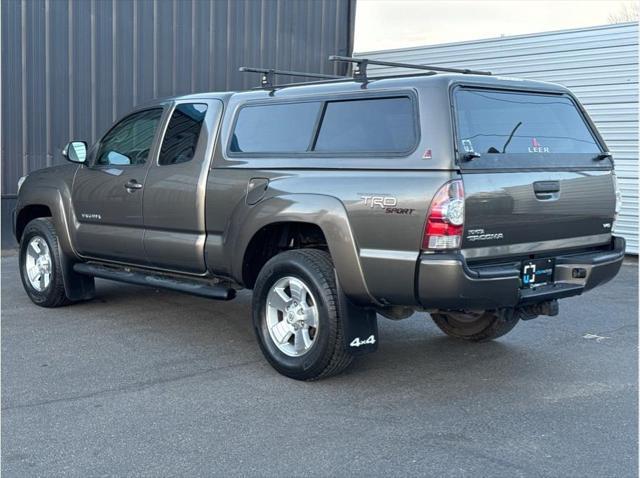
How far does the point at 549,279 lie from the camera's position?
202 inches

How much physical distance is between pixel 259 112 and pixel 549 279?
2.45 metres

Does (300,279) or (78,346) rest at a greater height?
(300,279)

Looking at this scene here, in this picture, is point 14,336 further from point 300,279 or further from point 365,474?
point 365,474

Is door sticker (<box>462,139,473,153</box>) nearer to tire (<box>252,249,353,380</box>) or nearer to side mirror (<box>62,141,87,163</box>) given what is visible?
tire (<box>252,249,353,380</box>)

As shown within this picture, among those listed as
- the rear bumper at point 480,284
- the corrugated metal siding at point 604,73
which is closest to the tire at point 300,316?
the rear bumper at point 480,284

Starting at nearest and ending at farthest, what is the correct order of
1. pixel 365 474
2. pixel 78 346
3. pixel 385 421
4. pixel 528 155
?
pixel 365 474 → pixel 385 421 → pixel 528 155 → pixel 78 346

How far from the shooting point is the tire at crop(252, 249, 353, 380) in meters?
5.11

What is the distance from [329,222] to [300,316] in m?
0.72

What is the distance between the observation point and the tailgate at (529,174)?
471 cm

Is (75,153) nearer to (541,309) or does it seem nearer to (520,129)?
(520,129)

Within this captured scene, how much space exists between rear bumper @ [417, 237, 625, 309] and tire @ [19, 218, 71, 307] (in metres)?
3.99

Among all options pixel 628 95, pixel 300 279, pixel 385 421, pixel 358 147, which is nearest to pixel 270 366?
pixel 300 279

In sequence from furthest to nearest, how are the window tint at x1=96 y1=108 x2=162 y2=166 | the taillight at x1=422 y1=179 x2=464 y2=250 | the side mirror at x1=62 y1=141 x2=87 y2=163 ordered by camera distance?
the side mirror at x1=62 y1=141 x2=87 y2=163 < the window tint at x1=96 y1=108 x2=162 y2=166 < the taillight at x1=422 y1=179 x2=464 y2=250

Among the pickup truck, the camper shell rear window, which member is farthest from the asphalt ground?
the camper shell rear window
